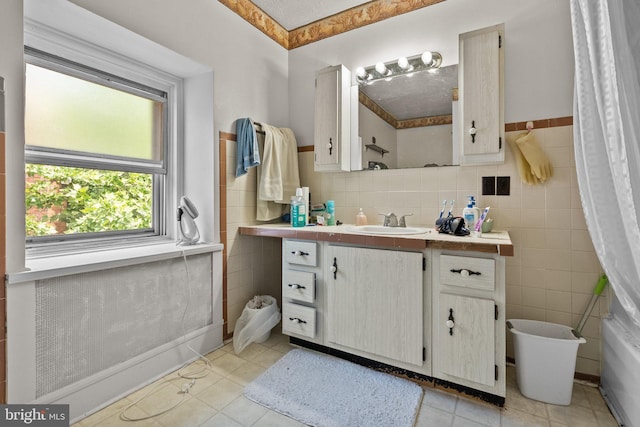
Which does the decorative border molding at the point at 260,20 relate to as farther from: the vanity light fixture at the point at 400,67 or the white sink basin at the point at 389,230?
the white sink basin at the point at 389,230

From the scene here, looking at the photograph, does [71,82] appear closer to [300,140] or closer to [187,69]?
[187,69]

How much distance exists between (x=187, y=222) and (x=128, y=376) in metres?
0.88

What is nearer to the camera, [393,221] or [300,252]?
[300,252]

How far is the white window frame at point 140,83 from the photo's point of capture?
150 cm

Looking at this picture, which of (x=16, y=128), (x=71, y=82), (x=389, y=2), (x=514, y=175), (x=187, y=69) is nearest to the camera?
(x=16, y=128)

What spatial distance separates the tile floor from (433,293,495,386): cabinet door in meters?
0.15

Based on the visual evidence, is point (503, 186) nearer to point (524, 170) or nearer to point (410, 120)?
point (524, 170)

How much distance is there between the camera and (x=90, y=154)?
1669 millimetres

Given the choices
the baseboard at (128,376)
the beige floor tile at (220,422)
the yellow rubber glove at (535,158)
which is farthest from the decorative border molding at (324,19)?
the beige floor tile at (220,422)

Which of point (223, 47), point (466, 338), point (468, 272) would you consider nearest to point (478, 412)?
point (466, 338)

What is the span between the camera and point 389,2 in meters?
2.16

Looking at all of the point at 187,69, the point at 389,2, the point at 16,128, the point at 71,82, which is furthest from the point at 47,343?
the point at 389,2

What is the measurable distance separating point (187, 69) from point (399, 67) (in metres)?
1.42

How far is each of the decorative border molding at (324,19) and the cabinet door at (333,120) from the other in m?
0.42
